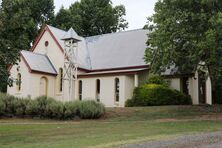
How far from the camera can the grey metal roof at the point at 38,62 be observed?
37.1 metres

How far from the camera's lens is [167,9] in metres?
26.8

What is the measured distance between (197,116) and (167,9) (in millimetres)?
7582

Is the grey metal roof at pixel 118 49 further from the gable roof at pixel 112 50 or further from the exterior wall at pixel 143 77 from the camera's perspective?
the exterior wall at pixel 143 77

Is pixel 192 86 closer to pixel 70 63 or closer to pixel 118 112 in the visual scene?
pixel 118 112

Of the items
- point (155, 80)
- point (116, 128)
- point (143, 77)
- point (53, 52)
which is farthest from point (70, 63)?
point (116, 128)

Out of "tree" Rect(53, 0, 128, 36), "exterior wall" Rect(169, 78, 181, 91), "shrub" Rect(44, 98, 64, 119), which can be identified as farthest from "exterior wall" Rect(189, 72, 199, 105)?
"tree" Rect(53, 0, 128, 36)

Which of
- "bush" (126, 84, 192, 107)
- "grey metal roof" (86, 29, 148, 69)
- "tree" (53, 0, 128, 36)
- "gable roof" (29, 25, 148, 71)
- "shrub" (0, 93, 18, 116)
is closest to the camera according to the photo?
"shrub" (0, 93, 18, 116)

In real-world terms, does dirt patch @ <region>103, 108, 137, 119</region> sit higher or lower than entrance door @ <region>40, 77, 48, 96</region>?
lower

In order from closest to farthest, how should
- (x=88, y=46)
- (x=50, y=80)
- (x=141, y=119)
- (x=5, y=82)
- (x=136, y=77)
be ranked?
(x=5, y=82)
(x=141, y=119)
(x=136, y=77)
(x=50, y=80)
(x=88, y=46)

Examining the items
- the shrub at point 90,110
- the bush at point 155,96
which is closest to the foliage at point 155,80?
the bush at point 155,96

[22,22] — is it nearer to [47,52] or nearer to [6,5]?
[6,5]

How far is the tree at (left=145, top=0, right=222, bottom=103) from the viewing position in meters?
24.3

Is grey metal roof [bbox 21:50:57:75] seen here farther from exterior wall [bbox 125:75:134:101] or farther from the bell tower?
exterior wall [bbox 125:75:134:101]

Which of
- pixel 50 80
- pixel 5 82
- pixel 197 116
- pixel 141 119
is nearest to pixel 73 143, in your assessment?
pixel 5 82
